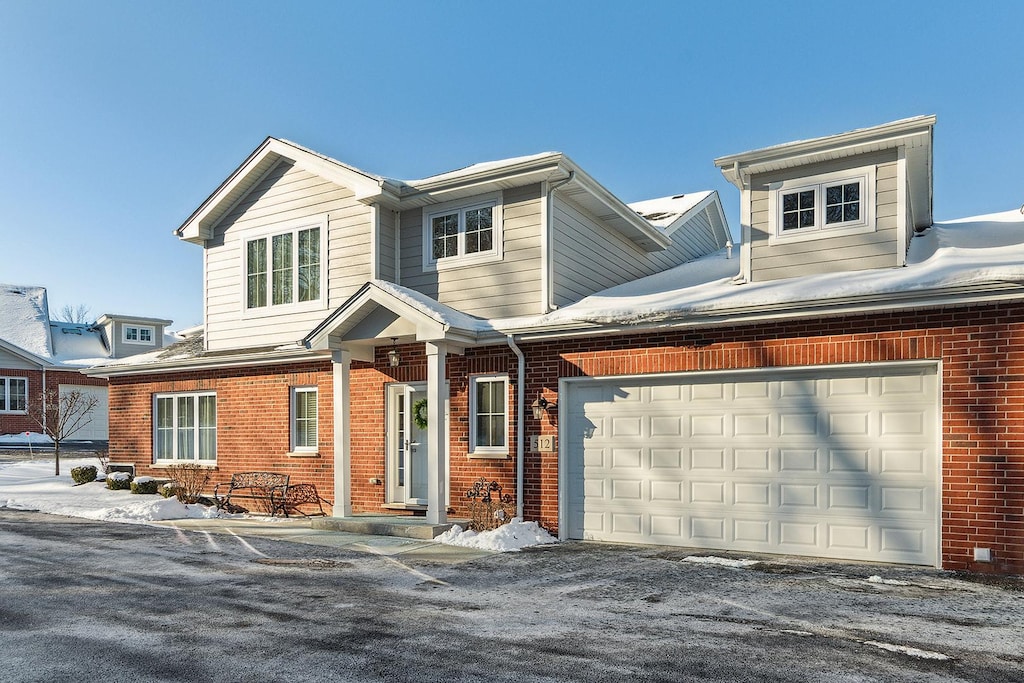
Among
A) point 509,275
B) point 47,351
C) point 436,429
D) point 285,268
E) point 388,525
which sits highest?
point 285,268

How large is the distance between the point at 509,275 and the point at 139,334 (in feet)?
106

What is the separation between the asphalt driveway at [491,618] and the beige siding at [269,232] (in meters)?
5.46

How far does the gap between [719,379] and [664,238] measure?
21.9 feet

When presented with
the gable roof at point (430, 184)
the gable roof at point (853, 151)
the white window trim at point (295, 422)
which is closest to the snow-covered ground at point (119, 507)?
the white window trim at point (295, 422)

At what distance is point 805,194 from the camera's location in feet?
36.2

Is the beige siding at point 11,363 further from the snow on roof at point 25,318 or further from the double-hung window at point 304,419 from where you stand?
the double-hung window at point 304,419

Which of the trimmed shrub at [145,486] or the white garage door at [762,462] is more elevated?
the white garage door at [762,462]

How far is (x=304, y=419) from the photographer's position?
13.8 meters

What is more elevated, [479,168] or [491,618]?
[479,168]

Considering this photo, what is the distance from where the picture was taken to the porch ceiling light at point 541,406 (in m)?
10.9

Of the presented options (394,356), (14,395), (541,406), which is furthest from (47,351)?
(541,406)

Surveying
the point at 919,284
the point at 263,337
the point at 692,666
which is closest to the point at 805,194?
the point at 919,284

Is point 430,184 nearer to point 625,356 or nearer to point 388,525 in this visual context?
point 625,356

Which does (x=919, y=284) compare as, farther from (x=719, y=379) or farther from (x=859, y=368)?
(x=719, y=379)
